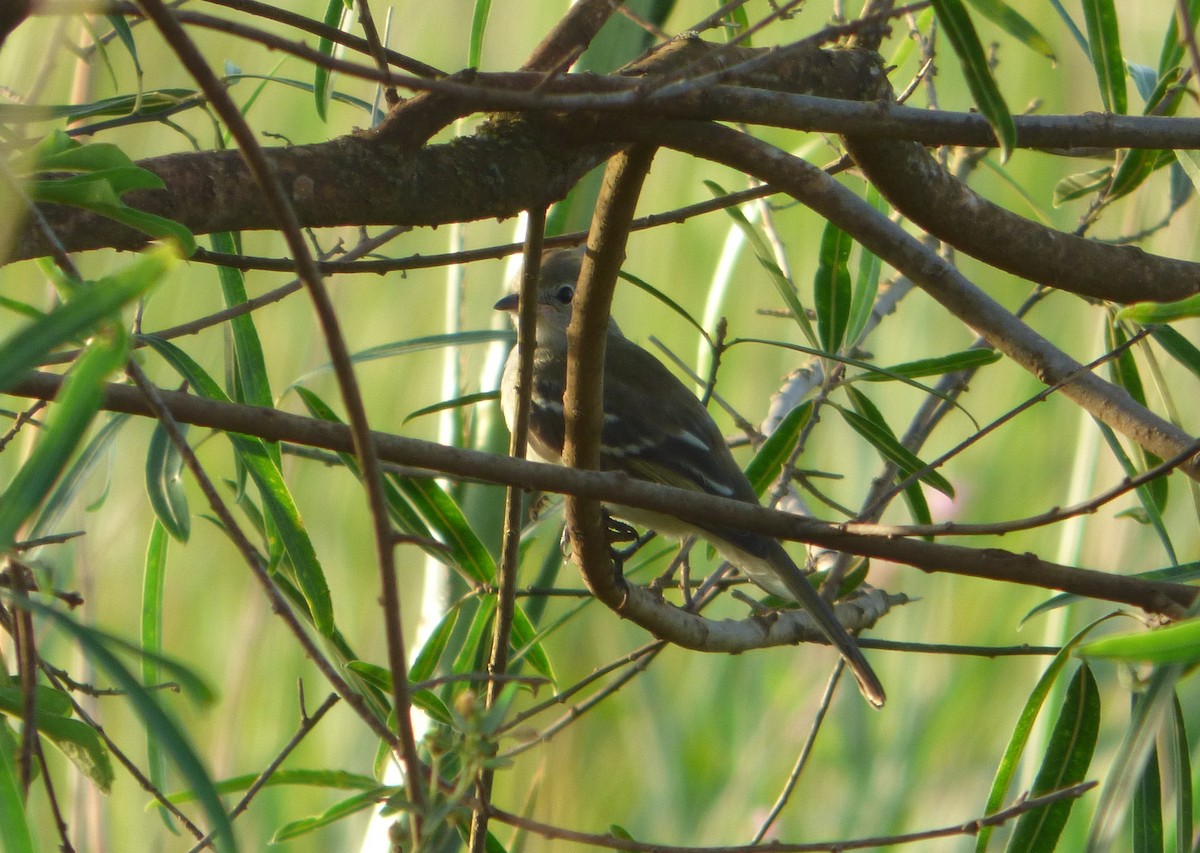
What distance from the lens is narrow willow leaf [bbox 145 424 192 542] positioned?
1.57 m

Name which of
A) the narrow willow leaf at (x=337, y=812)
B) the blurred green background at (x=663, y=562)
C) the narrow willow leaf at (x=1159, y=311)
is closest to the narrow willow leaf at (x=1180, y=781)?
the narrow willow leaf at (x=1159, y=311)

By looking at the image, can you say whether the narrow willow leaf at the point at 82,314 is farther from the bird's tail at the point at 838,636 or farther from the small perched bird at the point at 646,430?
the small perched bird at the point at 646,430

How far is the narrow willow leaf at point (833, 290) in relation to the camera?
6.68ft

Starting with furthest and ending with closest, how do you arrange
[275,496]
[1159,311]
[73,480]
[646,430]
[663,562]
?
[663,562], [646,430], [73,480], [275,496], [1159,311]

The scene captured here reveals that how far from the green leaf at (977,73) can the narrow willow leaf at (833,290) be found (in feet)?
3.10

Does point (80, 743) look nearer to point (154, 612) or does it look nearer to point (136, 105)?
point (154, 612)

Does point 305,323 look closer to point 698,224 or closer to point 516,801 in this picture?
point 698,224

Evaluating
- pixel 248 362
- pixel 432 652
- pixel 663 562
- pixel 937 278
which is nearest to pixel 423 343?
pixel 248 362

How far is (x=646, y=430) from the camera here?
9.71 ft

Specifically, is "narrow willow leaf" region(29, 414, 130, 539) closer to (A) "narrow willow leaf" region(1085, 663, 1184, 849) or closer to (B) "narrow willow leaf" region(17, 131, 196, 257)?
(B) "narrow willow leaf" region(17, 131, 196, 257)

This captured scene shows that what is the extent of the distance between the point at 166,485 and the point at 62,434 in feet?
3.04

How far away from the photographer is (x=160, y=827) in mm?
3414

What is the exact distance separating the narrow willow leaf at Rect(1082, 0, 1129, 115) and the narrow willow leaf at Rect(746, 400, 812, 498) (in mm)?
664

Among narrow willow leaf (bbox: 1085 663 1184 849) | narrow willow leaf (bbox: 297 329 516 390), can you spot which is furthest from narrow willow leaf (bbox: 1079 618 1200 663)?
narrow willow leaf (bbox: 297 329 516 390)
